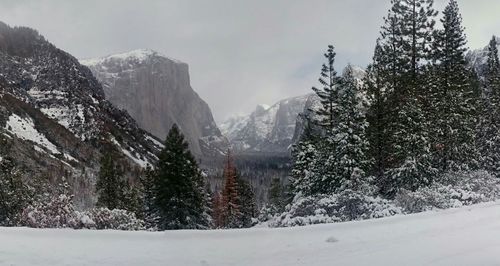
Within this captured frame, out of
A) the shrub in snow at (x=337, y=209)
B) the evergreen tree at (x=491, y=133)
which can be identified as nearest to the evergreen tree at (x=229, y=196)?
the evergreen tree at (x=491, y=133)

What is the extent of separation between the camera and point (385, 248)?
9117 mm

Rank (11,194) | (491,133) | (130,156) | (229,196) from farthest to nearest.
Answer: (130,156) → (229,196) → (491,133) → (11,194)

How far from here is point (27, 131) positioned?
478 ft

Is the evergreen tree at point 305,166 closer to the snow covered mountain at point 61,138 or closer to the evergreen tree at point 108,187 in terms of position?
the evergreen tree at point 108,187

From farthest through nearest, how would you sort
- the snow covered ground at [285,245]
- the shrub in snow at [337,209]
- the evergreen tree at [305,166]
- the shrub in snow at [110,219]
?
the evergreen tree at [305,166], the shrub in snow at [110,219], the shrub in snow at [337,209], the snow covered ground at [285,245]

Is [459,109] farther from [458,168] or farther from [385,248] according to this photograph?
[385,248]

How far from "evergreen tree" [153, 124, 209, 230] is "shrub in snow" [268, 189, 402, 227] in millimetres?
16393

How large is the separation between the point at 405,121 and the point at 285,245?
17566 millimetres

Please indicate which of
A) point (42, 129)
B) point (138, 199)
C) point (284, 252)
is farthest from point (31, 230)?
point (42, 129)

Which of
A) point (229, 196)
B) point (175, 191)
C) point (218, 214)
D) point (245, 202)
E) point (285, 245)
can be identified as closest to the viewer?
point (285, 245)

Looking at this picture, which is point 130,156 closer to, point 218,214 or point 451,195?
point 218,214

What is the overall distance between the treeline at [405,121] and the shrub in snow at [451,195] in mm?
2010

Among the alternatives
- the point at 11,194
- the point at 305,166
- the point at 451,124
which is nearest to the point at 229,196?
the point at 305,166

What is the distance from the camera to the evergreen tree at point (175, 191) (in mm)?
34281
